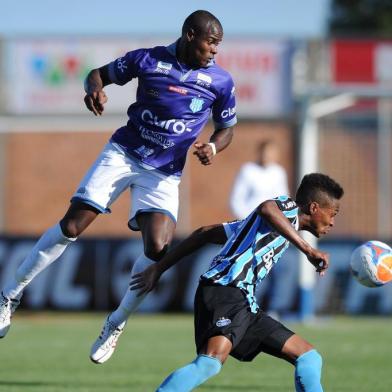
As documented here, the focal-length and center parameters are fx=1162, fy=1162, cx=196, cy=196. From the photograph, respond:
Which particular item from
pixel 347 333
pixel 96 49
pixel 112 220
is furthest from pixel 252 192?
pixel 112 220

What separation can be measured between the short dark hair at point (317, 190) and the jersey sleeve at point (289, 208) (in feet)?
0.35

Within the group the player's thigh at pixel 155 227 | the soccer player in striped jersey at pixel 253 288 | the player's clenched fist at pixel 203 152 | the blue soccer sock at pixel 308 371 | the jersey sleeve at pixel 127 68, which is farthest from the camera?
the jersey sleeve at pixel 127 68

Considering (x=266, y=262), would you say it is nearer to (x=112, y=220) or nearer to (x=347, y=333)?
(x=347, y=333)

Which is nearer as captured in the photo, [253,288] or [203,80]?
[253,288]

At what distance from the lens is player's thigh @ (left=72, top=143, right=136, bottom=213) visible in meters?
9.32

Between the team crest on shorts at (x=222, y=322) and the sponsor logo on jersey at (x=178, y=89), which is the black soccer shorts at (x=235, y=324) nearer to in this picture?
the team crest on shorts at (x=222, y=322)

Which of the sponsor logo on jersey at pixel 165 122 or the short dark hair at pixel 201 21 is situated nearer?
the short dark hair at pixel 201 21

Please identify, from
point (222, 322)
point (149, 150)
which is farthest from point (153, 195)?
point (222, 322)

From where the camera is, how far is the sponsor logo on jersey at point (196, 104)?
933cm

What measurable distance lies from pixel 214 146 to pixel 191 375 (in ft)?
7.46

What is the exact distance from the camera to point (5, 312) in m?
9.41

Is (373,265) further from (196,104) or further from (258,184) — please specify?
(258,184)

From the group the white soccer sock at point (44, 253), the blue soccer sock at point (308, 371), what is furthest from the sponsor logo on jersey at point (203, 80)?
the blue soccer sock at point (308, 371)

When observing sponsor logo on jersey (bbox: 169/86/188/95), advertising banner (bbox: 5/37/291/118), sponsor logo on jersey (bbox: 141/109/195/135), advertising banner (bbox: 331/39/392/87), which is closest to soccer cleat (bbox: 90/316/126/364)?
sponsor logo on jersey (bbox: 141/109/195/135)
